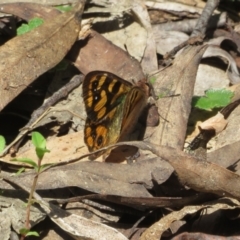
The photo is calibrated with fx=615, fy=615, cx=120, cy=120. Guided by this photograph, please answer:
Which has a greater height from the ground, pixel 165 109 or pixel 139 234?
pixel 165 109

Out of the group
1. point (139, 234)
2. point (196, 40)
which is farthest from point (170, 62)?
point (139, 234)

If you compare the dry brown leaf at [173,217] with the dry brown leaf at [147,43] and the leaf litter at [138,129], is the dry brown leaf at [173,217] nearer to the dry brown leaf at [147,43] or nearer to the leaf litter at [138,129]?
the leaf litter at [138,129]

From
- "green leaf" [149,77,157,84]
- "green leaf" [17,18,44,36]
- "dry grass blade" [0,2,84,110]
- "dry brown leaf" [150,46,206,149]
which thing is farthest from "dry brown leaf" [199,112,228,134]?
"green leaf" [17,18,44,36]

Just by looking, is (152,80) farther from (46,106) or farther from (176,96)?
(46,106)

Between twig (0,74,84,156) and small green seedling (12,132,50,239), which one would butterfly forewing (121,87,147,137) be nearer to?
twig (0,74,84,156)

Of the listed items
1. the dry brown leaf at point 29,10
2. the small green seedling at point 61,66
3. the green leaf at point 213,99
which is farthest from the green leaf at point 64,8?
the green leaf at point 213,99

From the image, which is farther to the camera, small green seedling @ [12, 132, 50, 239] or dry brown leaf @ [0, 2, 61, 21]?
dry brown leaf @ [0, 2, 61, 21]

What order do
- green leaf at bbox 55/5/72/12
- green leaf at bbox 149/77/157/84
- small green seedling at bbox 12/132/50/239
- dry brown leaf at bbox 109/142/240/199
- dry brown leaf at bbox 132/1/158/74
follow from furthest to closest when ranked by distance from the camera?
green leaf at bbox 55/5/72/12
dry brown leaf at bbox 132/1/158/74
green leaf at bbox 149/77/157/84
dry brown leaf at bbox 109/142/240/199
small green seedling at bbox 12/132/50/239

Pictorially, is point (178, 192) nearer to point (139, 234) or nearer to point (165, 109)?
point (139, 234)
